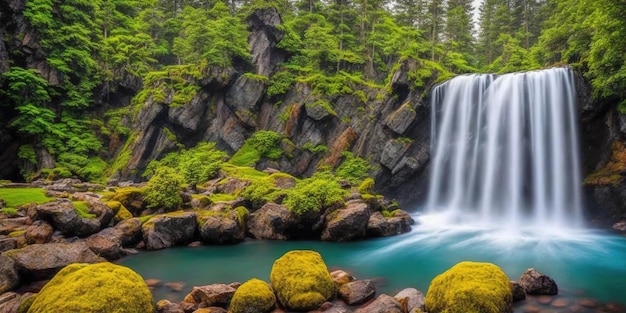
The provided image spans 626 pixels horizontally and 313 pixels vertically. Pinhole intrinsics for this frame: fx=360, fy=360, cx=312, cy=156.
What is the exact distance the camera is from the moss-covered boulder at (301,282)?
9.67m

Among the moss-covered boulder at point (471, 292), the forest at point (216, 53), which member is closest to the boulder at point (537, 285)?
the moss-covered boulder at point (471, 292)

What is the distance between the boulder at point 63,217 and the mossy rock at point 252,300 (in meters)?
10.9

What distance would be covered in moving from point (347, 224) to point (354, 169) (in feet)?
45.8

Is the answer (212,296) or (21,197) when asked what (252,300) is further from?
(21,197)

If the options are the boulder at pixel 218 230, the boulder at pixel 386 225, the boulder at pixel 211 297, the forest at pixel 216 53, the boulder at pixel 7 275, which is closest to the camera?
the boulder at pixel 211 297

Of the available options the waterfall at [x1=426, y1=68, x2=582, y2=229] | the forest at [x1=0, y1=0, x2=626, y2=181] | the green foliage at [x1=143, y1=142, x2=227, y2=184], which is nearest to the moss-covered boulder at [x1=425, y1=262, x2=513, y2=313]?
the waterfall at [x1=426, y1=68, x2=582, y2=229]

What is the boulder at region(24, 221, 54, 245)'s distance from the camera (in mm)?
14542

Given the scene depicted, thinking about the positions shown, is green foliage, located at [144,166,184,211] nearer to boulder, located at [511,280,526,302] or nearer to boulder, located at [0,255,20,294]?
boulder, located at [0,255,20,294]

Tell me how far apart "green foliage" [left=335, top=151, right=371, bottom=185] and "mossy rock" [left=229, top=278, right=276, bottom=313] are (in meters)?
22.9

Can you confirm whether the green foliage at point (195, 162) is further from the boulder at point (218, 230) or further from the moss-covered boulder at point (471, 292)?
the moss-covered boulder at point (471, 292)

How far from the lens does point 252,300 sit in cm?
948

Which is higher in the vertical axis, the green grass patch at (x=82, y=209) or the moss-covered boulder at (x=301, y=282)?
the green grass patch at (x=82, y=209)

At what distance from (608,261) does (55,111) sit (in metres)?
43.7

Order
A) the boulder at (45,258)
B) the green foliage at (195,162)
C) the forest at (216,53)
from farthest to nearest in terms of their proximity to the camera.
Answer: the green foliage at (195,162), the forest at (216,53), the boulder at (45,258)
